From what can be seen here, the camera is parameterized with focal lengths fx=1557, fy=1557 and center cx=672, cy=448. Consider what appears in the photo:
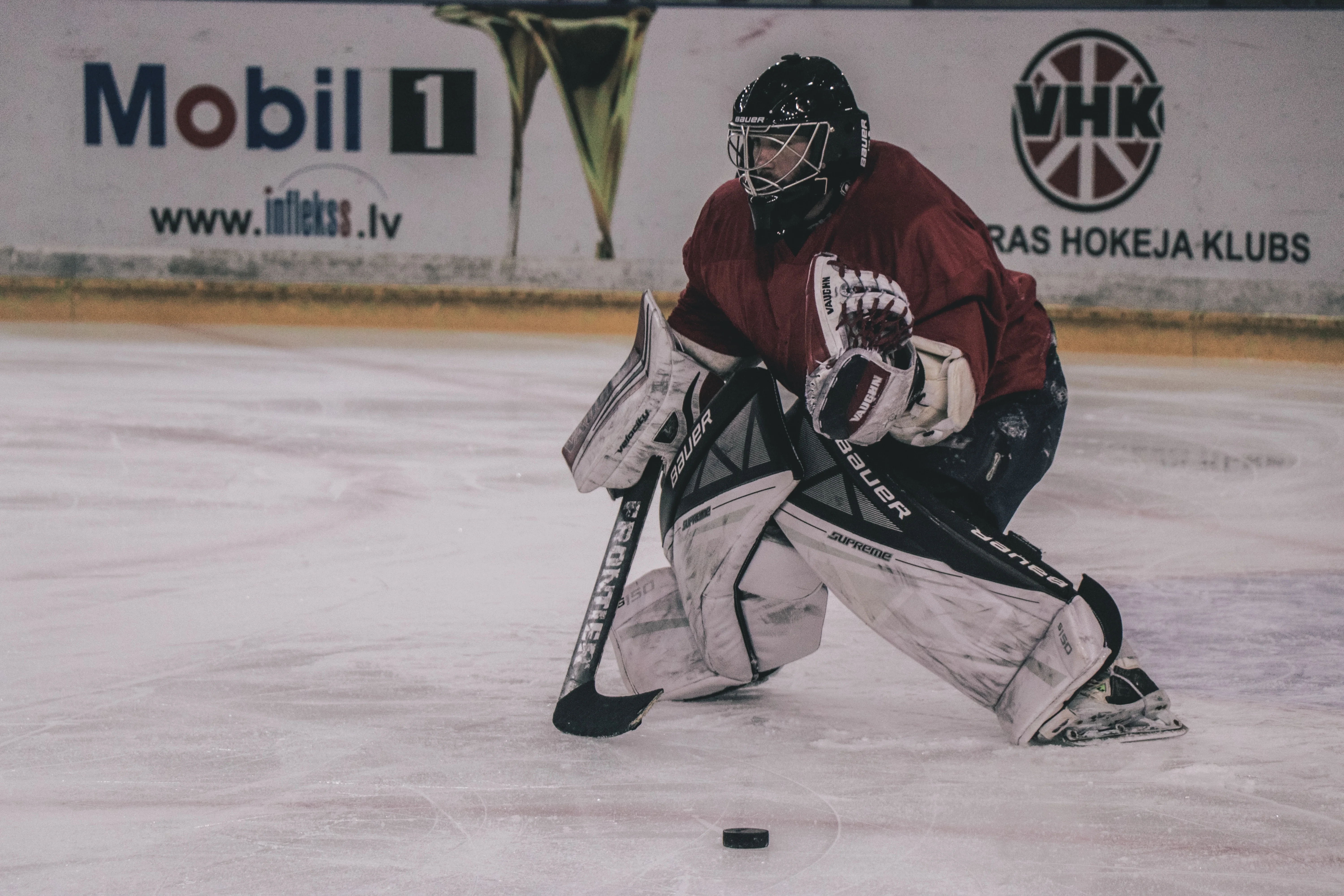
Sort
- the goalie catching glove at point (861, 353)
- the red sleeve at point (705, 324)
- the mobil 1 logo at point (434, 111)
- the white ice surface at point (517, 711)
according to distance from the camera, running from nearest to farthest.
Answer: the white ice surface at point (517, 711) < the goalie catching glove at point (861, 353) < the red sleeve at point (705, 324) < the mobil 1 logo at point (434, 111)

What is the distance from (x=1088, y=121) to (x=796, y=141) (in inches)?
196

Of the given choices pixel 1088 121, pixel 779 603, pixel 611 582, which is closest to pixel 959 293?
pixel 779 603

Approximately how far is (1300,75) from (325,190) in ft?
13.2

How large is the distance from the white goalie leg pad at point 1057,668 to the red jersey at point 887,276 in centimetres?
27

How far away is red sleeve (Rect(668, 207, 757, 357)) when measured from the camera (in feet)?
6.48

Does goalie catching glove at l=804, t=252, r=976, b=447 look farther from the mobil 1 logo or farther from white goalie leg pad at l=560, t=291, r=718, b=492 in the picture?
the mobil 1 logo

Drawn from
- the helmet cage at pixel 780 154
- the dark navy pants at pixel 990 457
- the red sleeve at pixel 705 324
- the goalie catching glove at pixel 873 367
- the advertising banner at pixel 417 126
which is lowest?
the advertising banner at pixel 417 126

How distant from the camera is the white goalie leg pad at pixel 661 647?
1901 mm

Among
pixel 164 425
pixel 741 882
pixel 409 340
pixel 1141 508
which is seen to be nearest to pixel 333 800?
pixel 741 882

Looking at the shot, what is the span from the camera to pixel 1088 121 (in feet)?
20.9

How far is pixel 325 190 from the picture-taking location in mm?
6633

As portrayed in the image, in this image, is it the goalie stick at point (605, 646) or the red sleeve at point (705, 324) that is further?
Answer: the red sleeve at point (705, 324)

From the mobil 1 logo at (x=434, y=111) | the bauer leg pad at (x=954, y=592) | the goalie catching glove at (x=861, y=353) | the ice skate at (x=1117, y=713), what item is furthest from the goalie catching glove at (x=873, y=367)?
the mobil 1 logo at (x=434, y=111)

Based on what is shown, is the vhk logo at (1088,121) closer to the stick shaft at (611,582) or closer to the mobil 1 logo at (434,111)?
the mobil 1 logo at (434,111)
